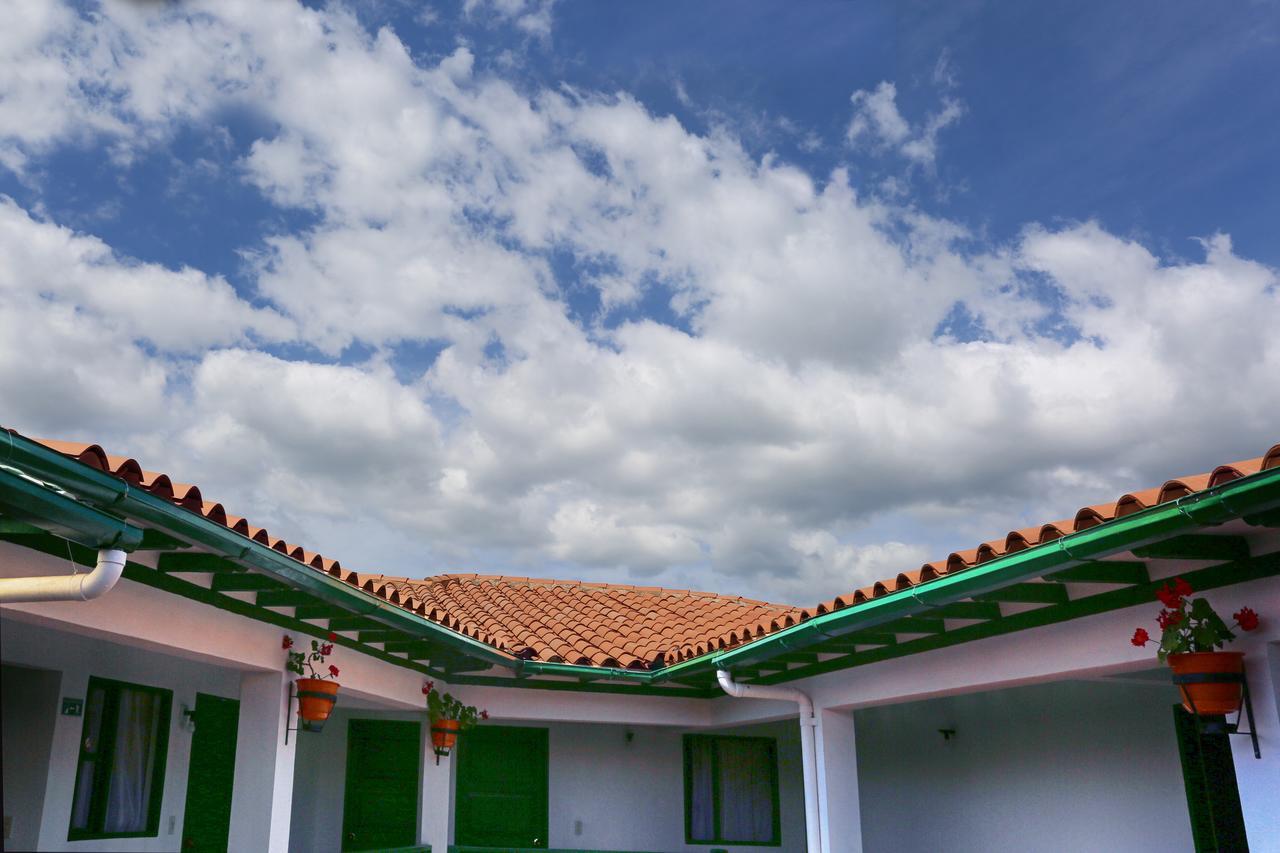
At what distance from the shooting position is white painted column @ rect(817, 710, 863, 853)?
838 centimetres

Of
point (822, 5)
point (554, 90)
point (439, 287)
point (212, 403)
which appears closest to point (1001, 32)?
point (822, 5)

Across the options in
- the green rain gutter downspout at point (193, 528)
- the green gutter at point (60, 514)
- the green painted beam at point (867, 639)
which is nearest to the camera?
the green gutter at point (60, 514)

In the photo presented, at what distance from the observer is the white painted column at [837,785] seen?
27.5ft

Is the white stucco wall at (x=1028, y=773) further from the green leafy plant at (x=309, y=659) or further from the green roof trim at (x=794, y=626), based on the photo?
the green leafy plant at (x=309, y=659)

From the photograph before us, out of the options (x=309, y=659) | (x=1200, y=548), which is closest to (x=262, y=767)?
(x=309, y=659)

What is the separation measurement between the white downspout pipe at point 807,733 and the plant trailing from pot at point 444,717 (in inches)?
103

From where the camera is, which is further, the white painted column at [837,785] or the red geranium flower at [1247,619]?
the white painted column at [837,785]

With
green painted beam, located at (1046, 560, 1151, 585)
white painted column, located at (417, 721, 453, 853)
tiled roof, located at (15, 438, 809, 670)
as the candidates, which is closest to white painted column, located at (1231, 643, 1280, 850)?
green painted beam, located at (1046, 560, 1151, 585)

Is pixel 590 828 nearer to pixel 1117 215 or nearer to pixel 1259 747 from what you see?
pixel 1259 747

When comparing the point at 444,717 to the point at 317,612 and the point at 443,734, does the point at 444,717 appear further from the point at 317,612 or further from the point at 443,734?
the point at 317,612

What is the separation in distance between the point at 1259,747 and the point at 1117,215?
775cm

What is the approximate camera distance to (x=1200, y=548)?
4.73m

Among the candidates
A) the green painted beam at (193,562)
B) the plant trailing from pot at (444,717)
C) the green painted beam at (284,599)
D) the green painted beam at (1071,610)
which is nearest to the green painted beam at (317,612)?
the green painted beam at (284,599)

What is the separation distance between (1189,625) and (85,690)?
6.77 m
